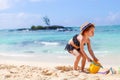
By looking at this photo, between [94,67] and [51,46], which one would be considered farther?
[51,46]

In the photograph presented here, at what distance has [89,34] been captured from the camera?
17.9 feet

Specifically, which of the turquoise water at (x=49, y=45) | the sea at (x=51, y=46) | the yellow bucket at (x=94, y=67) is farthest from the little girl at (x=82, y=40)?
the turquoise water at (x=49, y=45)

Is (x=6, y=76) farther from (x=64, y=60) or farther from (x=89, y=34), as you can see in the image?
(x=64, y=60)

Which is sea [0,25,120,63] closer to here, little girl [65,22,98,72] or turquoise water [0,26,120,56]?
turquoise water [0,26,120,56]

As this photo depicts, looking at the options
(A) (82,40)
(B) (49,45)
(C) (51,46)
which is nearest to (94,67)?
(A) (82,40)

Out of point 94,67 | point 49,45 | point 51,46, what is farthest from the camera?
point 49,45

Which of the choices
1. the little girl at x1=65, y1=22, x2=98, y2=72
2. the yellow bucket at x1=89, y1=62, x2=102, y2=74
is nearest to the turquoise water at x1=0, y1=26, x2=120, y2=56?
the little girl at x1=65, y1=22, x2=98, y2=72

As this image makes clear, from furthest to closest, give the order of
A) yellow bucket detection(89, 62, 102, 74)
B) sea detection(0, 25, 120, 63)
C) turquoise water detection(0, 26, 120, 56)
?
turquoise water detection(0, 26, 120, 56)
sea detection(0, 25, 120, 63)
yellow bucket detection(89, 62, 102, 74)

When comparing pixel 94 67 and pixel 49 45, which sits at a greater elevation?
pixel 94 67

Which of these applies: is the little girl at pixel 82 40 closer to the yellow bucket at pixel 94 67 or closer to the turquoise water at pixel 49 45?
the yellow bucket at pixel 94 67

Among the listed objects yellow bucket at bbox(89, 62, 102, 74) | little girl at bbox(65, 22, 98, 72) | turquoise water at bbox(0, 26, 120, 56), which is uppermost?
little girl at bbox(65, 22, 98, 72)

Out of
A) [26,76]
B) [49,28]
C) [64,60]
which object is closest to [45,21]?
[49,28]

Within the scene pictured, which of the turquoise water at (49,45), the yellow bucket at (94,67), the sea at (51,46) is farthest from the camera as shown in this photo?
the turquoise water at (49,45)

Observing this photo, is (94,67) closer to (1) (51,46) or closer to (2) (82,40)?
(2) (82,40)
